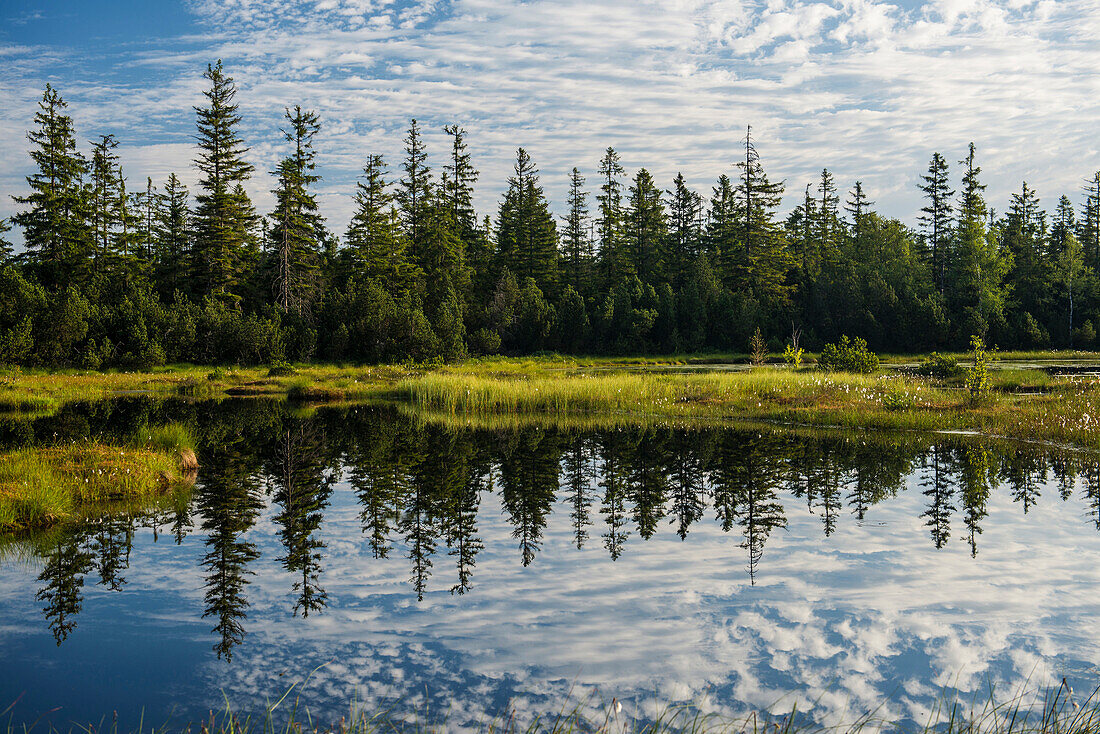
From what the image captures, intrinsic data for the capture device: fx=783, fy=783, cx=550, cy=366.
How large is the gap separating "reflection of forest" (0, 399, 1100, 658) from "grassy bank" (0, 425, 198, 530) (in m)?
0.65

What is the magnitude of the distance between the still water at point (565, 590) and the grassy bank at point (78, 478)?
67cm

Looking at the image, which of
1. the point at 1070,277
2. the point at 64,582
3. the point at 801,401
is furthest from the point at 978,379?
the point at 1070,277

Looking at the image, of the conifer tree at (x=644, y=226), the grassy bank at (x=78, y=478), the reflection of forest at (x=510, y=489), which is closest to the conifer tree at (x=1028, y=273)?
the conifer tree at (x=644, y=226)

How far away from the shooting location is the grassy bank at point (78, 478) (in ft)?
39.4

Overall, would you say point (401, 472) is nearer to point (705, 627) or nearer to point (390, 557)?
point (390, 557)

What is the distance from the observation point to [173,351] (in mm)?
48156

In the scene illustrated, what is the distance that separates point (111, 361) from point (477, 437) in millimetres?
32877

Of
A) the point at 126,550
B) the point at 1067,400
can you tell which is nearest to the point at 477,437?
the point at 126,550

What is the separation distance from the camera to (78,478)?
45.8ft

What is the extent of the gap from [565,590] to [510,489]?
6258mm

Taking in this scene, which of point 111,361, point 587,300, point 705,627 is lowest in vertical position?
point 705,627

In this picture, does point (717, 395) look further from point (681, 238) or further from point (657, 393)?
point (681, 238)

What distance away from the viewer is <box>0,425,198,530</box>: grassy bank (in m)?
12.0

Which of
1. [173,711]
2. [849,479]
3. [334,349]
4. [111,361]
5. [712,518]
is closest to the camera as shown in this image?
[173,711]
